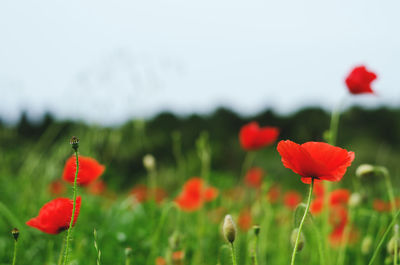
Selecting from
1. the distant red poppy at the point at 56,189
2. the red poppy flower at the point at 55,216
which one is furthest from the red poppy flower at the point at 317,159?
the distant red poppy at the point at 56,189

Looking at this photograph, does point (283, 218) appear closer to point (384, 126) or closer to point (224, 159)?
point (224, 159)

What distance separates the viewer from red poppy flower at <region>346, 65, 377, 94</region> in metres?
1.40

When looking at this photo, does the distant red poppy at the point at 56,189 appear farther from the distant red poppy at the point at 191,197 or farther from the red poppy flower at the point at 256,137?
the red poppy flower at the point at 256,137

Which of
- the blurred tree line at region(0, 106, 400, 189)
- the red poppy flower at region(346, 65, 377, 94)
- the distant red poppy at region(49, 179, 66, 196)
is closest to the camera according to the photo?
the red poppy flower at region(346, 65, 377, 94)

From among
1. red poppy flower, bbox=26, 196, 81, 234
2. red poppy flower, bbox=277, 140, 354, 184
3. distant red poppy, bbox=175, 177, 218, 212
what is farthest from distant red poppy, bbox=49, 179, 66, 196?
red poppy flower, bbox=277, 140, 354, 184

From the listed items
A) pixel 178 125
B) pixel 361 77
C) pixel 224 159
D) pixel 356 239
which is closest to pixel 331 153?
pixel 361 77

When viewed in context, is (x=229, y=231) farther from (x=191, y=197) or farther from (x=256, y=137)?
(x=191, y=197)

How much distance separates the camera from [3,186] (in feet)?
9.21

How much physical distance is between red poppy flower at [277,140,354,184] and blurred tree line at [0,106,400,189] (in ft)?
11.5

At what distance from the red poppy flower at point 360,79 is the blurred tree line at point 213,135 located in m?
3.22

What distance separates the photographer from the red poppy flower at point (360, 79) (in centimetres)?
140

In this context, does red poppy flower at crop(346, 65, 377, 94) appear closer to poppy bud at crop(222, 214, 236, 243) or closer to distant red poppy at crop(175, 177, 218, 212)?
poppy bud at crop(222, 214, 236, 243)

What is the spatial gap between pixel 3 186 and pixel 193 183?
1.54 m

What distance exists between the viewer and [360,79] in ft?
4.60
